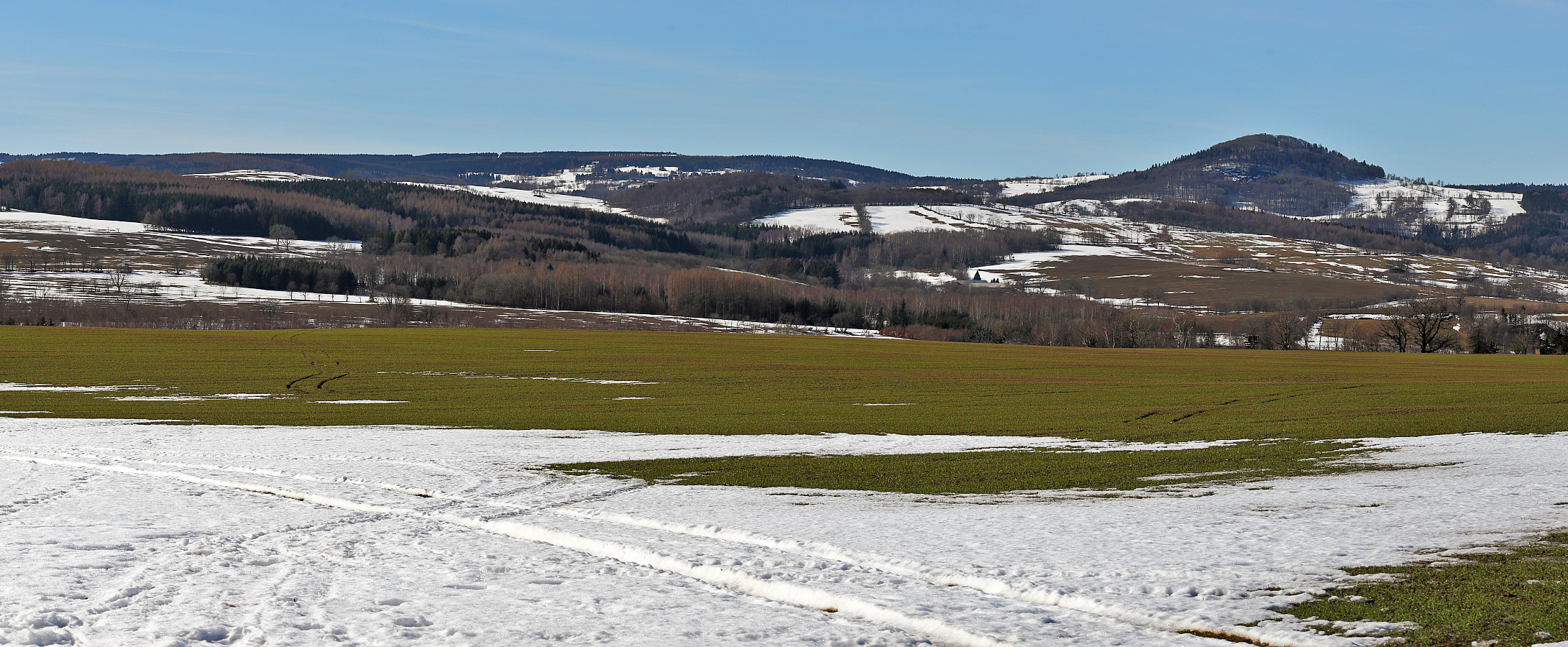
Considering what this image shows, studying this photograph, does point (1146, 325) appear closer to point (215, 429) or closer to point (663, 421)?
point (663, 421)

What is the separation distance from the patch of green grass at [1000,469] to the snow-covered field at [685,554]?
1409mm

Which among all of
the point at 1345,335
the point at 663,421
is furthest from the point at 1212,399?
the point at 1345,335

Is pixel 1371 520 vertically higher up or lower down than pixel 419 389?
higher up

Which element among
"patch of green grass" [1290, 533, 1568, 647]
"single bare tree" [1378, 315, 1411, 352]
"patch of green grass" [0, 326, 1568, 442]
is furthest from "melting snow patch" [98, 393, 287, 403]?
"single bare tree" [1378, 315, 1411, 352]

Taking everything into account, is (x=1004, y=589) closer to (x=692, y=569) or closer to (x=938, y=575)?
(x=938, y=575)

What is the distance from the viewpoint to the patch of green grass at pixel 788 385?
40.5 metres

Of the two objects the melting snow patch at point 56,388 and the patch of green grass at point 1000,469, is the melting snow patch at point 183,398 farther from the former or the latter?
the patch of green grass at point 1000,469

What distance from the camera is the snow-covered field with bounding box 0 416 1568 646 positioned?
11.9 m

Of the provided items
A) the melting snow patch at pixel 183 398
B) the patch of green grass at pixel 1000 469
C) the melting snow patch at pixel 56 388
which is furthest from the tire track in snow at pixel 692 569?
the melting snow patch at pixel 56 388

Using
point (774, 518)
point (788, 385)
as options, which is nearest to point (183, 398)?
point (788, 385)

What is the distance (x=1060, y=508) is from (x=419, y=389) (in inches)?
1866

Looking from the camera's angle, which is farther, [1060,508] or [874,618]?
[1060,508]

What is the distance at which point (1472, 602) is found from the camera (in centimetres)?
1167

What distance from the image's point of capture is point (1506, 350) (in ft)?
487
